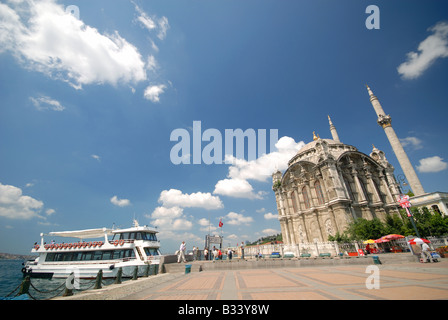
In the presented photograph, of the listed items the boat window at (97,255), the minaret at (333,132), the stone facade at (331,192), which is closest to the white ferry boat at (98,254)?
the boat window at (97,255)

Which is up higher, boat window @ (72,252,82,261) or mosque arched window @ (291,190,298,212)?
mosque arched window @ (291,190,298,212)

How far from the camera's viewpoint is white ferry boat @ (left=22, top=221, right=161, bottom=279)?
2217 centimetres

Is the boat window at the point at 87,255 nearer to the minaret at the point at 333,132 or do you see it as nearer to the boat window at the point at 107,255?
the boat window at the point at 107,255

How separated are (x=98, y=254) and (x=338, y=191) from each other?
3375 centimetres

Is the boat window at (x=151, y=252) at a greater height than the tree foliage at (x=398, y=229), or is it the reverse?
the tree foliage at (x=398, y=229)

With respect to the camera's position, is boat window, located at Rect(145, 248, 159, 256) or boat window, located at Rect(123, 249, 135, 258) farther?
boat window, located at Rect(145, 248, 159, 256)

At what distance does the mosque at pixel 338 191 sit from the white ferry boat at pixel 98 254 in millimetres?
24094

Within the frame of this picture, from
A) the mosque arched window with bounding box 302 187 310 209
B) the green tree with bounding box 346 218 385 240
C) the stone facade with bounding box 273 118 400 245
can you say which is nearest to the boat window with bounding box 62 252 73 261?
the stone facade with bounding box 273 118 400 245

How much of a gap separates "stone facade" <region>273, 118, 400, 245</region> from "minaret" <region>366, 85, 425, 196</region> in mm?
2702

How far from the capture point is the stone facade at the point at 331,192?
28094 mm

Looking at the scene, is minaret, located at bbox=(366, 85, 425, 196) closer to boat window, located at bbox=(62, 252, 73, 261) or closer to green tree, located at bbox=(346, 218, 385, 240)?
green tree, located at bbox=(346, 218, 385, 240)

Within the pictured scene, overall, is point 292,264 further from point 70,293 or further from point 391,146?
point 391,146

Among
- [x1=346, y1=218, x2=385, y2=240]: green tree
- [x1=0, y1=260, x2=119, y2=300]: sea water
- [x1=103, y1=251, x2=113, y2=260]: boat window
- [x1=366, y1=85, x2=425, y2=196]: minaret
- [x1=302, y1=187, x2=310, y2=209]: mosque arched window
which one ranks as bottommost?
[x1=0, y1=260, x2=119, y2=300]: sea water

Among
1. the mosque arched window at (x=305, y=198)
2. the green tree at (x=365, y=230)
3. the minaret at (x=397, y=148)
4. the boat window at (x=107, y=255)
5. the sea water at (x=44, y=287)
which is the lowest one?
the sea water at (x=44, y=287)
